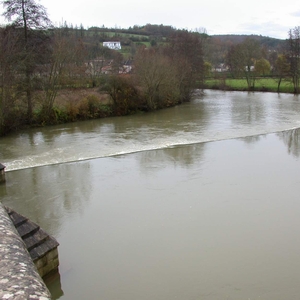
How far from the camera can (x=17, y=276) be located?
2275 millimetres

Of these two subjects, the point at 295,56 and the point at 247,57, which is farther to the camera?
the point at 247,57

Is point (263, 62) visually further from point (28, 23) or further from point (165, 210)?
point (165, 210)

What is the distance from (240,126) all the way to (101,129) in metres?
7.52

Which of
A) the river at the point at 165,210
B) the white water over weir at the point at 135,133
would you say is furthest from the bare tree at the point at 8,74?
the river at the point at 165,210

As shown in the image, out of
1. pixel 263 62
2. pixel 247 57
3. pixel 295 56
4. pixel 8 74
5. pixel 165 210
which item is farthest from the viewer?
pixel 263 62

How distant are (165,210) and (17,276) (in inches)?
217

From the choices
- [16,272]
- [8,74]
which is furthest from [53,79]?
[16,272]

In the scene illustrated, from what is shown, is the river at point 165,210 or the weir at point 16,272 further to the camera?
the river at point 165,210

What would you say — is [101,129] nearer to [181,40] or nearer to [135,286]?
[135,286]

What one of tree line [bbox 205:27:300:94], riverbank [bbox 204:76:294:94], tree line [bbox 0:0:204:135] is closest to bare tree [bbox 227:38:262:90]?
tree line [bbox 205:27:300:94]

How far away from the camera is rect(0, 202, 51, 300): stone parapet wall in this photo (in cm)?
206

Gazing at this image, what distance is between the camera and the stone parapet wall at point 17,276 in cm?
206

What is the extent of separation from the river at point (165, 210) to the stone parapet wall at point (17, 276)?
95.9 inches

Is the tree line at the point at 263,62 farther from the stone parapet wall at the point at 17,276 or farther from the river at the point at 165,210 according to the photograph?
the stone parapet wall at the point at 17,276
